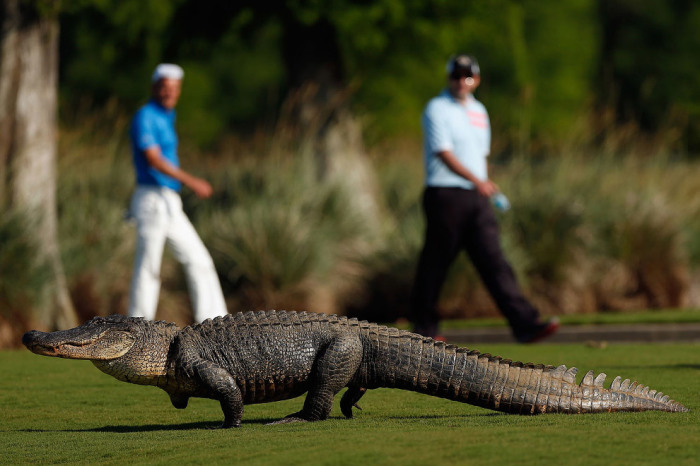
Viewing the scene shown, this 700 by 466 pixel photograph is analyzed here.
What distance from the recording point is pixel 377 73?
2825 centimetres

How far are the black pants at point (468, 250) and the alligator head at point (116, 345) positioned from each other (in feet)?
14.6

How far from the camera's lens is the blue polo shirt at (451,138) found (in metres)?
9.92

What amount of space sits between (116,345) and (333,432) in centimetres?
119

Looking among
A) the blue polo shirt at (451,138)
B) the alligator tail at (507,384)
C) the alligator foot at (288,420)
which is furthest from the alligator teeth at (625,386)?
the blue polo shirt at (451,138)

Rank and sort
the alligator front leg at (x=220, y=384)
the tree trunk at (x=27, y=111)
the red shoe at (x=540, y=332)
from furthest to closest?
the tree trunk at (x=27, y=111) < the red shoe at (x=540, y=332) < the alligator front leg at (x=220, y=384)

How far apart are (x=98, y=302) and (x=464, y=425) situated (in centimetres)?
833

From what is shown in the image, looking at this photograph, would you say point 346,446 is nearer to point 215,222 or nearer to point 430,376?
point 430,376

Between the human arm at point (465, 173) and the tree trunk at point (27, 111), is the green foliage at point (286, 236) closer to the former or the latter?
the tree trunk at point (27, 111)

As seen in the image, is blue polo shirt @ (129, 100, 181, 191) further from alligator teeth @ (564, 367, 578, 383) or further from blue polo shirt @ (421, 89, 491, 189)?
alligator teeth @ (564, 367, 578, 383)

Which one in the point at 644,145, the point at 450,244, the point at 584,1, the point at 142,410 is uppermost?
the point at 584,1

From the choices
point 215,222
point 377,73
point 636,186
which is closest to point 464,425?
point 215,222

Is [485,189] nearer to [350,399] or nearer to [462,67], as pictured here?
[462,67]

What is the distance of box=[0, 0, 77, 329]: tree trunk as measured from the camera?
12.1 metres

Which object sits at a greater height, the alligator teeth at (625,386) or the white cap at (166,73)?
the white cap at (166,73)
